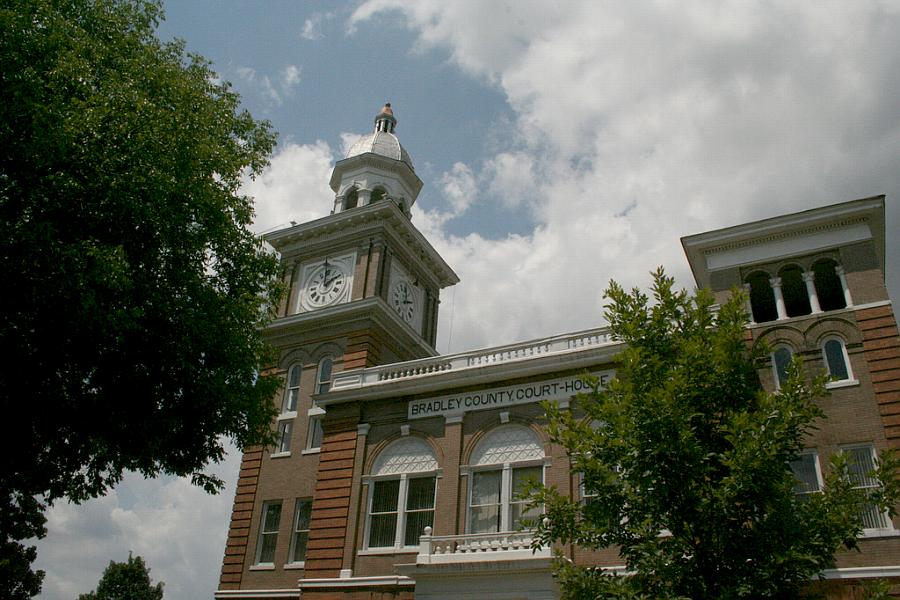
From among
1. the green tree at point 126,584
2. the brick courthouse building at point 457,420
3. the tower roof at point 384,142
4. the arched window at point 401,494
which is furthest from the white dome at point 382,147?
the green tree at point 126,584

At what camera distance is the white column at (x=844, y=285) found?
76.2ft

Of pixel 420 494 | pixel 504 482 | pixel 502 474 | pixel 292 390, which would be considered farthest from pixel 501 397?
pixel 292 390

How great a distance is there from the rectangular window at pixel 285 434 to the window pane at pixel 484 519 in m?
9.31

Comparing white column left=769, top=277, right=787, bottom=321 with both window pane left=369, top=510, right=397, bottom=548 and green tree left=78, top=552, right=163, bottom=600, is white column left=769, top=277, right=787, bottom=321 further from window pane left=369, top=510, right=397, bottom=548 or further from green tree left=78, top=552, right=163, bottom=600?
green tree left=78, top=552, right=163, bottom=600

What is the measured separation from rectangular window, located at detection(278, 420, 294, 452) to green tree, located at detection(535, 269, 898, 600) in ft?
58.4

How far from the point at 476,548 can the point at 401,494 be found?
169 inches

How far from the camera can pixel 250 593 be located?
92.6ft

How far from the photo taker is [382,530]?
26828 millimetres

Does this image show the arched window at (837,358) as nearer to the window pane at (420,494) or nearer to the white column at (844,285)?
the white column at (844,285)

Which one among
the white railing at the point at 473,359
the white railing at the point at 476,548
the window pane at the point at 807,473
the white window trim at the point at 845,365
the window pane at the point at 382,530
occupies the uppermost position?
the white railing at the point at 473,359

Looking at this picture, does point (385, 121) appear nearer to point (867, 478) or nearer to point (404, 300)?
point (404, 300)

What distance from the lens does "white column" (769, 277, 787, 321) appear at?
2397 cm

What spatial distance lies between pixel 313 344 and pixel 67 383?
15985 mm

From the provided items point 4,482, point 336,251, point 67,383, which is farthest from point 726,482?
point 336,251
